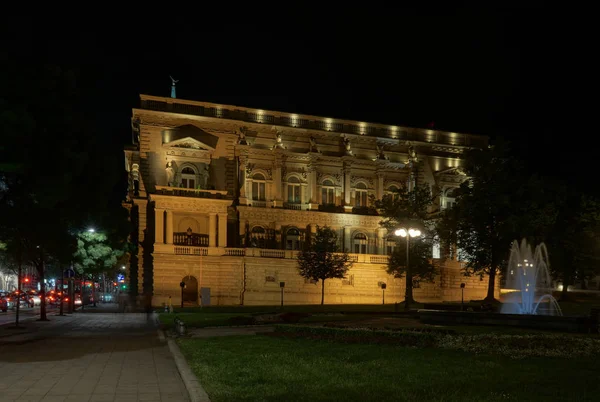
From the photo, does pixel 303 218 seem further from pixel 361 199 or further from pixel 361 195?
pixel 361 195

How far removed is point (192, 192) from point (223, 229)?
4.63 metres

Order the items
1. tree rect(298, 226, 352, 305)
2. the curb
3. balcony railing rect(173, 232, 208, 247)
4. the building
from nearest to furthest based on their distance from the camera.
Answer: the curb < tree rect(298, 226, 352, 305) < the building < balcony railing rect(173, 232, 208, 247)

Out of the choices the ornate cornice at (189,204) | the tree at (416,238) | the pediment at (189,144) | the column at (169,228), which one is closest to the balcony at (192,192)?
the ornate cornice at (189,204)

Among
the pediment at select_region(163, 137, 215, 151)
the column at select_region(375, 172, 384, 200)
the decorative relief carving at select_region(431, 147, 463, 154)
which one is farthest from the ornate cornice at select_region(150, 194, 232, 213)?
the decorative relief carving at select_region(431, 147, 463, 154)

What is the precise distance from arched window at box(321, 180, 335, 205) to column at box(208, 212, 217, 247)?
1291cm

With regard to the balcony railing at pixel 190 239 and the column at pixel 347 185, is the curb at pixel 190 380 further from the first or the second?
the column at pixel 347 185

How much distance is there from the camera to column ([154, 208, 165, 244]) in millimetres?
55719

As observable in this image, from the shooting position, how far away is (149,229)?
190 feet

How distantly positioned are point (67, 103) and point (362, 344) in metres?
13.9

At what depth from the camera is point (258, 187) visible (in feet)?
208

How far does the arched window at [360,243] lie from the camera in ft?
215

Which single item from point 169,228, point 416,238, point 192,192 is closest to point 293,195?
point 192,192

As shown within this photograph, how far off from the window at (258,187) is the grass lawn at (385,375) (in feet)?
155

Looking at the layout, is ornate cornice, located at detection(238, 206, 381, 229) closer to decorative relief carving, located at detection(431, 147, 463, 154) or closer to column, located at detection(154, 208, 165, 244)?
column, located at detection(154, 208, 165, 244)
